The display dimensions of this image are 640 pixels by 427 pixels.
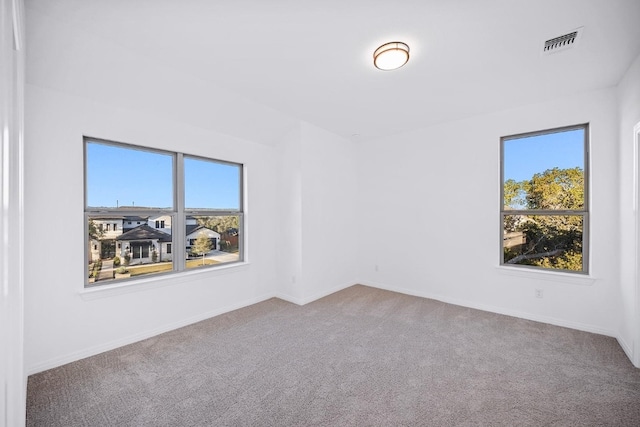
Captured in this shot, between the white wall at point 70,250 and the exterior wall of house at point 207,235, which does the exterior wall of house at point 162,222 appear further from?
the white wall at point 70,250

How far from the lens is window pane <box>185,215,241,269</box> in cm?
360

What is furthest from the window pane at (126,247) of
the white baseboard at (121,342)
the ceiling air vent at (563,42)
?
the ceiling air vent at (563,42)

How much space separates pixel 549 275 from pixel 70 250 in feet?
16.9

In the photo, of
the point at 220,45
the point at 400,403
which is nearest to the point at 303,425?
the point at 400,403

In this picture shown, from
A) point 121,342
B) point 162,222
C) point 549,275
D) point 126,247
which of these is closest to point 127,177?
point 162,222

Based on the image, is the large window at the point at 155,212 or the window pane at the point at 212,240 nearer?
the large window at the point at 155,212

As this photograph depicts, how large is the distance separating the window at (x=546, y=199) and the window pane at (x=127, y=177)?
439cm

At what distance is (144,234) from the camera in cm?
318

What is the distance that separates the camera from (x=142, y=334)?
293cm

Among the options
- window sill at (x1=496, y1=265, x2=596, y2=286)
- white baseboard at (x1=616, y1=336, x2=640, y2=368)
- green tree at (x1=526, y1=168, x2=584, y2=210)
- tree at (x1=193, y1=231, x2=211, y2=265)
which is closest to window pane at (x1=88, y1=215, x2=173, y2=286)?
tree at (x1=193, y1=231, x2=211, y2=265)

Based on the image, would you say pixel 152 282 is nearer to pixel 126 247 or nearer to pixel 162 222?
pixel 126 247

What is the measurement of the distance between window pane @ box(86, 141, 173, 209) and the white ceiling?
1088mm

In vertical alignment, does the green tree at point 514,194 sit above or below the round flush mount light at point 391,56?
below

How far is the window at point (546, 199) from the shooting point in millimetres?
3242
